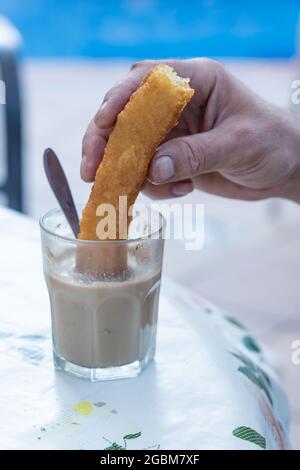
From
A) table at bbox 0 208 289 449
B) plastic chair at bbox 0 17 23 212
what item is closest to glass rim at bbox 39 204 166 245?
table at bbox 0 208 289 449

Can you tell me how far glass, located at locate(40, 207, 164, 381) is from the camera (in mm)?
674

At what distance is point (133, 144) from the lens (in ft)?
A: 2.20

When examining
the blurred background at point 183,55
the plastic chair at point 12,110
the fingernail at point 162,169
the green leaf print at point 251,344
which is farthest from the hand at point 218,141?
the plastic chair at point 12,110

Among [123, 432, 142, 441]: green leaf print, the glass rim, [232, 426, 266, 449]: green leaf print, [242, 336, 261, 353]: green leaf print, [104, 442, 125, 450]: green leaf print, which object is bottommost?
[242, 336, 261, 353]: green leaf print

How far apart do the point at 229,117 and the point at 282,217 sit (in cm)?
179

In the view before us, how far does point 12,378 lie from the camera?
0.67 metres

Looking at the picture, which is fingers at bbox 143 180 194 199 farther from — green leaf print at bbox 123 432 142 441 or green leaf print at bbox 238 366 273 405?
green leaf print at bbox 123 432 142 441

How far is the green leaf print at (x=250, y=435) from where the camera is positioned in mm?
616

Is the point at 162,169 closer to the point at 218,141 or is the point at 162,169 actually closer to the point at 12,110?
the point at 218,141

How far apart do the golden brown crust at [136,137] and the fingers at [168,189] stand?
0.90 feet

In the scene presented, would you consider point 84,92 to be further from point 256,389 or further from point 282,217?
point 256,389

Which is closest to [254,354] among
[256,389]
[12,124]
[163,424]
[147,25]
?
[256,389]

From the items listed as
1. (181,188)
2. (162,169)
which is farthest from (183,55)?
(162,169)

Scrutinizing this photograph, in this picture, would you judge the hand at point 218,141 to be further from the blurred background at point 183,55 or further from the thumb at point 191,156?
→ the blurred background at point 183,55
